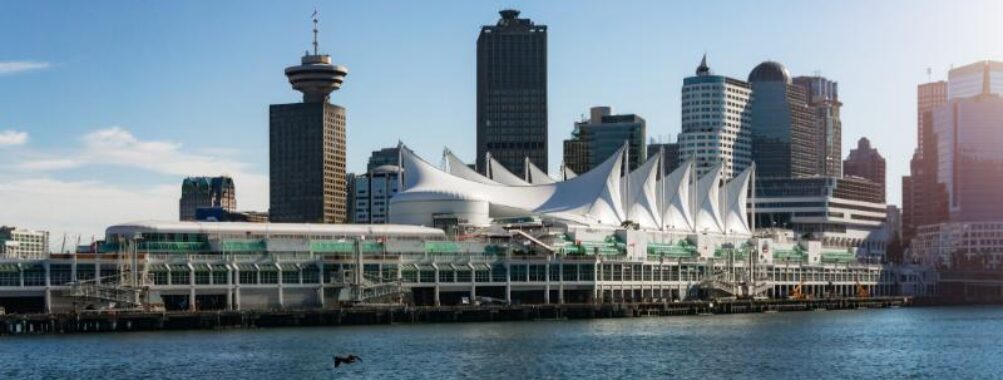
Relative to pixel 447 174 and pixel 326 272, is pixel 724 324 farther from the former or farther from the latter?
pixel 447 174

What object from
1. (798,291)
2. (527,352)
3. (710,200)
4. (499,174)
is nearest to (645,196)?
(710,200)

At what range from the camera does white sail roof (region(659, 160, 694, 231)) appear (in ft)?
567

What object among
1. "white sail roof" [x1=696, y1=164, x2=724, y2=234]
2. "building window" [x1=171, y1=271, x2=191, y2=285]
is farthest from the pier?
"white sail roof" [x1=696, y1=164, x2=724, y2=234]

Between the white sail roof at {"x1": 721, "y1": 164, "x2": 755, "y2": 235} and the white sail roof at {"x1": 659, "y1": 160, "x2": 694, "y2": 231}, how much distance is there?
11.2 metres

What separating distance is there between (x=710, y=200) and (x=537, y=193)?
28157 mm

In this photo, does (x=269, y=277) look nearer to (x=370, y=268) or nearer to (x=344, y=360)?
(x=370, y=268)

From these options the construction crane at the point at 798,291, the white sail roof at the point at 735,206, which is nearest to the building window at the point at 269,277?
the construction crane at the point at 798,291

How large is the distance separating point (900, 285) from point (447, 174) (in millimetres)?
66514

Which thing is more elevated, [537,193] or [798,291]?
[537,193]

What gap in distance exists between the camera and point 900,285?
195 meters

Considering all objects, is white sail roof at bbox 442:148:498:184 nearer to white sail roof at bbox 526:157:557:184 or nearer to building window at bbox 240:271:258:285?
white sail roof at bbox 526:157:557:184

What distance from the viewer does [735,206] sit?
191m

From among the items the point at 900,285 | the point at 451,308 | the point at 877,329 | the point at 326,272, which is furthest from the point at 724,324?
the point at 900,285

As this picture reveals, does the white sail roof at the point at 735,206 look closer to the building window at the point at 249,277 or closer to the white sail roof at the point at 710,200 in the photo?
the white sail roof at the point at 710,200
